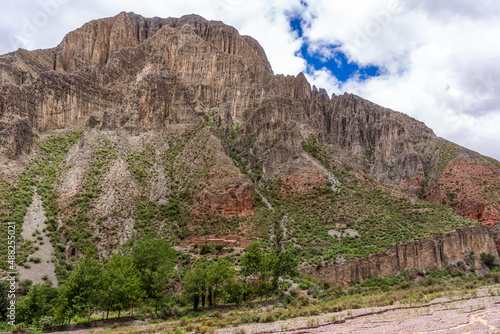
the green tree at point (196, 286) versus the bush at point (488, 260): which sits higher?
the green tree at point (196, 286)

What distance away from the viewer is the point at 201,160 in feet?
251

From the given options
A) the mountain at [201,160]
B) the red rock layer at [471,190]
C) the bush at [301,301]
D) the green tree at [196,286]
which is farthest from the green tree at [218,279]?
the red rock layer at [471,190]

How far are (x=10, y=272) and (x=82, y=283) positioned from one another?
1440 centimetres

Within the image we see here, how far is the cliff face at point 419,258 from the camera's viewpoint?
56219 millimetres

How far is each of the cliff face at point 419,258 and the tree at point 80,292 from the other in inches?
1225

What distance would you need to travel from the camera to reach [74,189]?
204ft

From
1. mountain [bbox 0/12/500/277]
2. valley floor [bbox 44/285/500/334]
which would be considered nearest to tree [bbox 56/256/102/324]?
valley floor [bbox 44/285/500/334]

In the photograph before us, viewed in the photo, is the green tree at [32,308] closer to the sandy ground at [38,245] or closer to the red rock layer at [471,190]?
the sandy ground at [38,245]

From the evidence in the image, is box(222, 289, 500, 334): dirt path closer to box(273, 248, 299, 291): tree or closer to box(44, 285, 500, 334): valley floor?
box(44, 285, 500, 334): valley floor

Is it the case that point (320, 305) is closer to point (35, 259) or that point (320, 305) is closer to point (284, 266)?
point (284, 266)

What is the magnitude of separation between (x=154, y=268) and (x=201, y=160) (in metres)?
38.5

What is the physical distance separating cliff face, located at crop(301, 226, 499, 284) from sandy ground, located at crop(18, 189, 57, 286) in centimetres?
3557

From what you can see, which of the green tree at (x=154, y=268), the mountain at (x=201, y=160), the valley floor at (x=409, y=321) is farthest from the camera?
the mountain at (x=201, y=160)

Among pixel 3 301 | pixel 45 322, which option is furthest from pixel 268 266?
pixel 3 301
